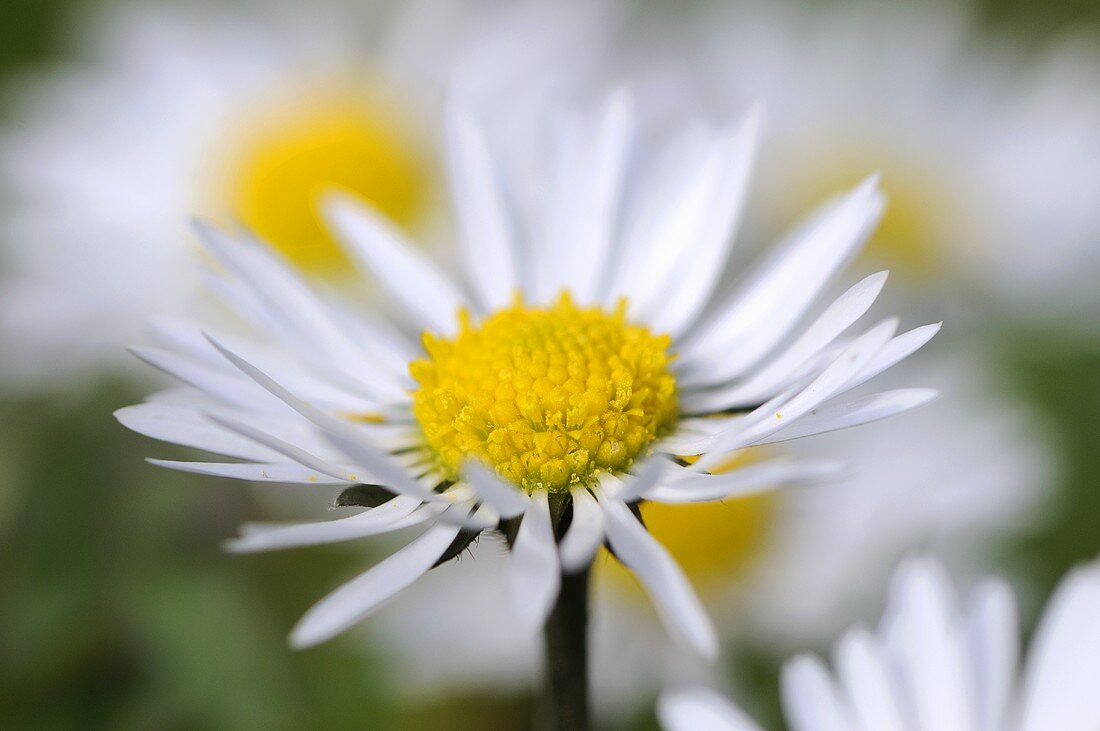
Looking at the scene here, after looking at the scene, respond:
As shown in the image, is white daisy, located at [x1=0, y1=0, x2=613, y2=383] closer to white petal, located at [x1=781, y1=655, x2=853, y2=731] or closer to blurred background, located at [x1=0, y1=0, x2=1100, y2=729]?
blurred background, located at [x1=0, y1=0, x2=1100, y2=729]

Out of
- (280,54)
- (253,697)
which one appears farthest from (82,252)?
(253,697)

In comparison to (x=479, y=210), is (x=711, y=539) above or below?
below

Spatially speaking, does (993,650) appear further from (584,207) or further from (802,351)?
(584,207)

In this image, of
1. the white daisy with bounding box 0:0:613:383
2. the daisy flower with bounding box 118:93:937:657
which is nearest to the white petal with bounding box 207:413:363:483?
the daisy flower with bounding box 118:93:937:657

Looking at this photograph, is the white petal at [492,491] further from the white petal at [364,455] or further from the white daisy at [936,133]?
the white daisy at [936,133]

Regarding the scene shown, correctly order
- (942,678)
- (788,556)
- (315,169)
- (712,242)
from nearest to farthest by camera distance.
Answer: (942,678) < (712,242) < (788,556) < (315,169)

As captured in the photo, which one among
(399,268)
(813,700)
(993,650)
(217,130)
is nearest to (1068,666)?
(993,650)

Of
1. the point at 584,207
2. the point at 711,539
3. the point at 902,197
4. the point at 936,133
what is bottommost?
the point at 711,539
